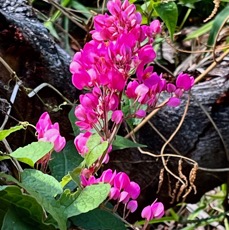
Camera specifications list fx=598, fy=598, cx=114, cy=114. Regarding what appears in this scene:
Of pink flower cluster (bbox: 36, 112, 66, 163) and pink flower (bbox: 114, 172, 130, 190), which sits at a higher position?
pink flower cluster (bbox: 36, 112, 66, 163)

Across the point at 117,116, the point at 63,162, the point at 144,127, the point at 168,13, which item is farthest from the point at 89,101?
the point at 144,127

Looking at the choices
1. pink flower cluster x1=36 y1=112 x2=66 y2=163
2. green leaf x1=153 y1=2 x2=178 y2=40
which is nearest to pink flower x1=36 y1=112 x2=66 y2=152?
pink flower cluster x1=36 y1=112 x2=66 y2=163

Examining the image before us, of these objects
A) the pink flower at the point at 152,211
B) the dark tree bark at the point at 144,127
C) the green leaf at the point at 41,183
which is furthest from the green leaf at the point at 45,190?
the dark tree bark at the point at 144,127

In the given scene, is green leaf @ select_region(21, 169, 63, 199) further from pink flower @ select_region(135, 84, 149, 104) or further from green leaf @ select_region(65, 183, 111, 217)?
pink flower @ select_region(135, 84, 149, 104)

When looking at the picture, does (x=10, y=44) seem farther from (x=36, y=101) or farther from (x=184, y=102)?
(x=184, y=102)

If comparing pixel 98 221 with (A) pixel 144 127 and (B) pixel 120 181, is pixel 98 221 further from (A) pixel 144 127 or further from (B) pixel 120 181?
(A) pixel 144 127

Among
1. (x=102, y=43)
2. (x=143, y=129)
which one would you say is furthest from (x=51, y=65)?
(x=102, y=43)

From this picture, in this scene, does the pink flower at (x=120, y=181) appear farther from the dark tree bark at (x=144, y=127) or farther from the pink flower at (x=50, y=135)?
the dark tree bark at (x=144, y=127)
